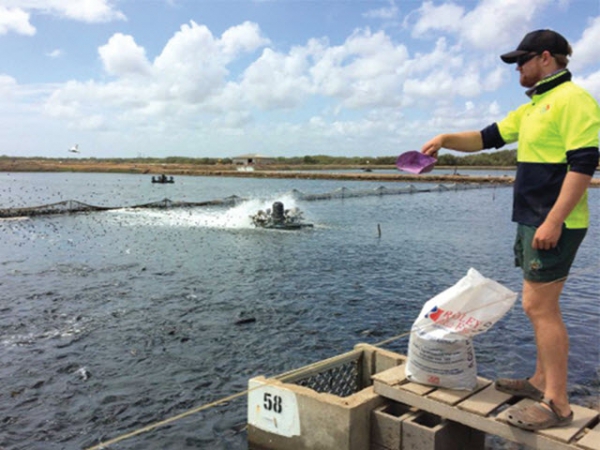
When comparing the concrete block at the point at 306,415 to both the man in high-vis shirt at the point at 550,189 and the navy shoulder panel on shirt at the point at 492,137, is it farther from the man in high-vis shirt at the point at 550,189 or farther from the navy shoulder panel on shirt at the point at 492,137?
the navy shoulder panel on shirt at the point at 492,137

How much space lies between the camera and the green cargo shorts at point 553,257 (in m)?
4.26

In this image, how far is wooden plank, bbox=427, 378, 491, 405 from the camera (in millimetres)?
4906

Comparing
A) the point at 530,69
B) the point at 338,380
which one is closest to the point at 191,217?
the point at 338,380

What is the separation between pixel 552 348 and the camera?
14.5 ft

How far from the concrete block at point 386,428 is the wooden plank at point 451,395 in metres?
0.42

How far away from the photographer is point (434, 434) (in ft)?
16.2

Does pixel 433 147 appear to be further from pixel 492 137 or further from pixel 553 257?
pixel 553 257

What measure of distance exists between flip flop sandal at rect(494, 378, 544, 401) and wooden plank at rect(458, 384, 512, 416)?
0.06m

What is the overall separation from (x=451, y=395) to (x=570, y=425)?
105 cm

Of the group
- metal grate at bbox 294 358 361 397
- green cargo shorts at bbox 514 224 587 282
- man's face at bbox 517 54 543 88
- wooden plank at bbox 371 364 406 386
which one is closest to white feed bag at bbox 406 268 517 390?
wooden plank at bbox 371 364 406 386

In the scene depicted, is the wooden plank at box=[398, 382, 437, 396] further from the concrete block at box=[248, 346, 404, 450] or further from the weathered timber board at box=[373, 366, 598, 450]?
the concrete block at box=[248, 346, 404, 450]

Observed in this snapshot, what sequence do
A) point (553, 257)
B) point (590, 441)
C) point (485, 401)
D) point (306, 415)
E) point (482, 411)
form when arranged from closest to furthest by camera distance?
point (590, 441) < point (553, 257) < point (482, 411) < point (485, 401) < point (306, 415)

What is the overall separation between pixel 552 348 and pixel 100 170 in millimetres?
205463

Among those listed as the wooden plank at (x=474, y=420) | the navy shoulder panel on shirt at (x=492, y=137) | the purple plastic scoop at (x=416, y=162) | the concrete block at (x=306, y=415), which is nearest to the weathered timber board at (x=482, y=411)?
the wooden plank at (x=474, y=420)
